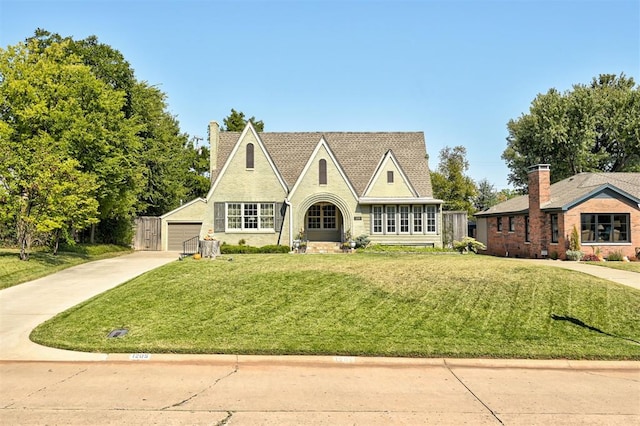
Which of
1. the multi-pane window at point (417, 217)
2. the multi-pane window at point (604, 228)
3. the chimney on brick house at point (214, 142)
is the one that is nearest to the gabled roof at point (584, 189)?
the multi-pane window at point (604, 228)

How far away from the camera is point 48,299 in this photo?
13.3m

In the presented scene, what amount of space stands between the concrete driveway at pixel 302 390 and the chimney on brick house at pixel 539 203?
19422 mm

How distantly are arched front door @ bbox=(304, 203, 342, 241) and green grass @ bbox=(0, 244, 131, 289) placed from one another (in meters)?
12.0

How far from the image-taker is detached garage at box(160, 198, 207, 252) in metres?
33.0

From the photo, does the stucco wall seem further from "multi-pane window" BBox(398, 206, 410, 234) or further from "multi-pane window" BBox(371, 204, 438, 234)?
"multi-pane window" BBox(398, 206, 410, 234)

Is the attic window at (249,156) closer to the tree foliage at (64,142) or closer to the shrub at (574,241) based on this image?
the tree foliage at (64,142)

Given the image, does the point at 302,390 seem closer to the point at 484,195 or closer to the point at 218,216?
the point at 218,216

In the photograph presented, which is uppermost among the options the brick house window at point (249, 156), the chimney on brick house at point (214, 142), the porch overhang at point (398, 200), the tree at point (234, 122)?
the tree at point (234, 122)

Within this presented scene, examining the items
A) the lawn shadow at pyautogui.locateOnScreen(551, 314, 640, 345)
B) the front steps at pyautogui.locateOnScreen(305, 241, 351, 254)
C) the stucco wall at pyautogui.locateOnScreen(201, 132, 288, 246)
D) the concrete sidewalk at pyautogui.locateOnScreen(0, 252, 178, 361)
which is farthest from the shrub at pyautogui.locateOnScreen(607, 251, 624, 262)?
the concrete sidewalk at pyautogui.locateOnScreen(0, 252, 178, 361)

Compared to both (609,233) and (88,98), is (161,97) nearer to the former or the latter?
(88,98)

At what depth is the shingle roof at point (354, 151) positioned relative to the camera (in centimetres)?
2981

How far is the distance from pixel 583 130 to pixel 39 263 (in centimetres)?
4374

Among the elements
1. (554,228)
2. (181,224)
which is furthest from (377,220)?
(181,224)

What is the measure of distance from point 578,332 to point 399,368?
14.8 feet
